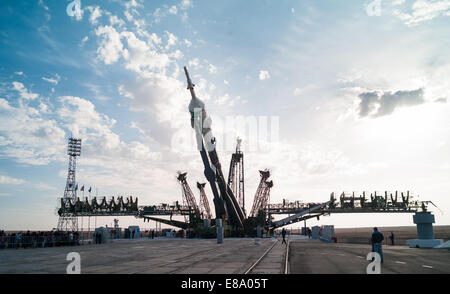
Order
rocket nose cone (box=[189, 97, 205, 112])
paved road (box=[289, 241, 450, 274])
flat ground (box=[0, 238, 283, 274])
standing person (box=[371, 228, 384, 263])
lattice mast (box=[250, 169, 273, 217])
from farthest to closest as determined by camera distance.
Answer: lattice mast (box=[250, 169, 273, 217]) < rocket nose cone (box=[189, 97, 205, 112]) < standing person (box=[371, 228, 384, 263]) < flat ground (box=[0, 238, 283, 274]) < paved road (box=[289, 241, 450, 274])

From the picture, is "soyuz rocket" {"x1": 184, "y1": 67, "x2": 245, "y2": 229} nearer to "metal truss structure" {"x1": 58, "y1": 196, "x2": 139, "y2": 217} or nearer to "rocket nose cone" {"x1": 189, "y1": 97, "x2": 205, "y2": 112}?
"rocket nose cone" {"x1": 189, "y1": 97, "x2": 205, "y2": 112}

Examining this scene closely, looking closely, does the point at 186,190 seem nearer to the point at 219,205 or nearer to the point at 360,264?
the point at 219,205

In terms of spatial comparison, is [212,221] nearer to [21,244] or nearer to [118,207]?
[118,207]

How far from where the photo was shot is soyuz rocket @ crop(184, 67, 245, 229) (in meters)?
46.3

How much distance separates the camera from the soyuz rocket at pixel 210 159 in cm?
4630

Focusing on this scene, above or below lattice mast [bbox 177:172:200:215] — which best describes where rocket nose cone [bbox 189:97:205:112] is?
above

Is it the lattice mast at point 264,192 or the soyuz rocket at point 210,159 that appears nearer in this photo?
the soyuz rocket at point 210,159

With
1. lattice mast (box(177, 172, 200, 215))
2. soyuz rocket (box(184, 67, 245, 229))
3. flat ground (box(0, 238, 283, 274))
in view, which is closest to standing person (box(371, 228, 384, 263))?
flat ground (box(0, 238, 283, 274))

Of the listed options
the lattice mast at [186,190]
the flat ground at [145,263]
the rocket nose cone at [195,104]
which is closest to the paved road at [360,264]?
the flat ground at [145,263]

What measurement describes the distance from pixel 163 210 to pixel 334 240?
54.5 metres

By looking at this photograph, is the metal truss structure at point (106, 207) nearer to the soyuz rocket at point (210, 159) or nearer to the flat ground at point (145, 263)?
the soyuz rocket at point (210, 159)

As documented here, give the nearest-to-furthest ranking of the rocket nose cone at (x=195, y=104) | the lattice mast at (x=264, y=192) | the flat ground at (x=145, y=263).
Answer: the flat ground at (x=145, y=263) < the rocket nose cone at (x=195, y=104) < the lattice mast at (x=264, y=192)
